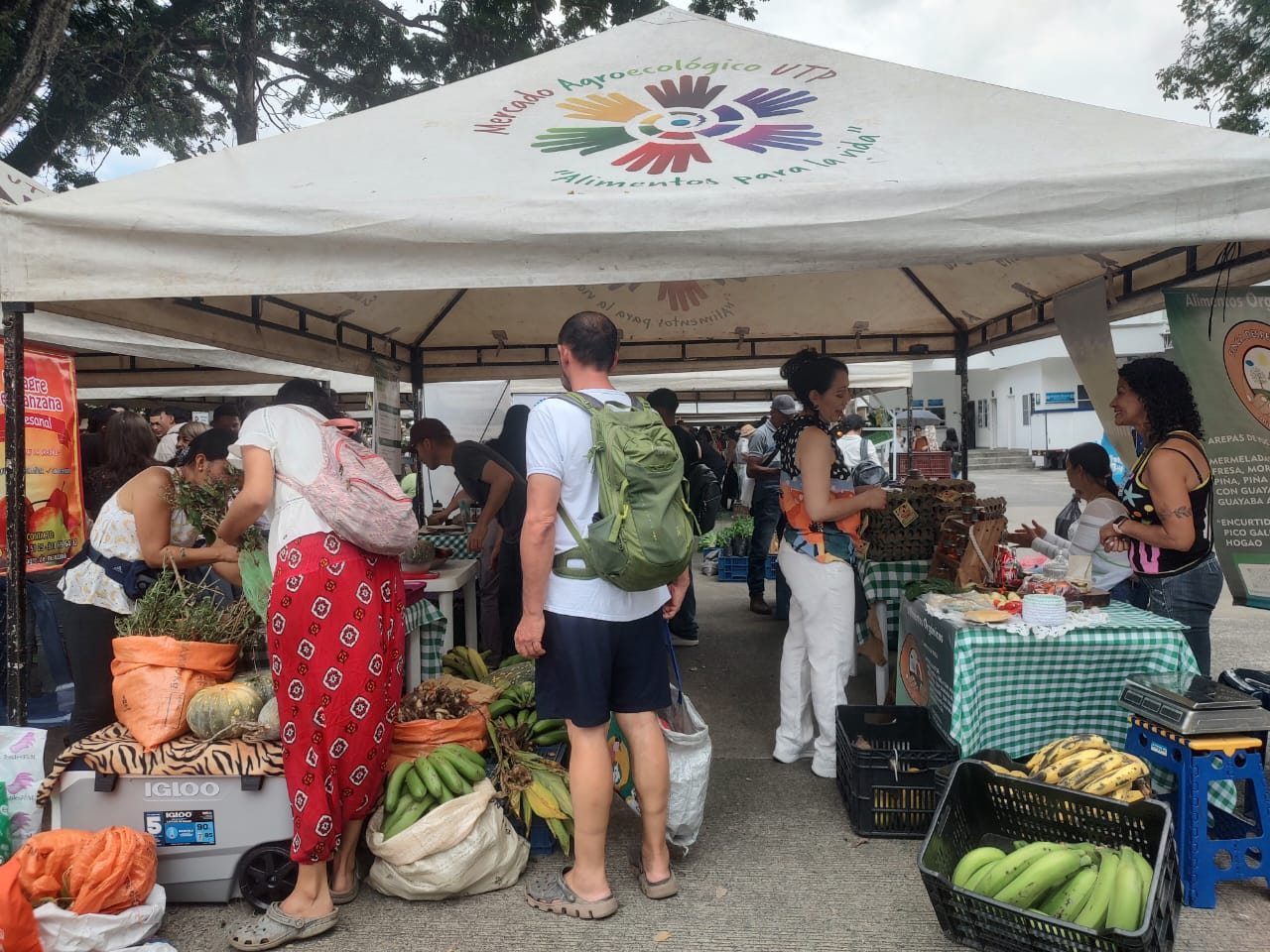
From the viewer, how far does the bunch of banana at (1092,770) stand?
2.59m

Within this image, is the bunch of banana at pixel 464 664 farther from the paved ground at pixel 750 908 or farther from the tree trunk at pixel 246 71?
the tree trunk at pixel 246 71

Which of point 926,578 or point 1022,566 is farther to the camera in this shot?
point 926,578

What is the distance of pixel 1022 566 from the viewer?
3.92 metres

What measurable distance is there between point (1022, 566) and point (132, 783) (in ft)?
12.7

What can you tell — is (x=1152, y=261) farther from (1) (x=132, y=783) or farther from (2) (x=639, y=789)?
(1) (x=132, y=783)

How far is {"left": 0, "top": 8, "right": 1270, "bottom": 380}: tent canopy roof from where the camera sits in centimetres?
276

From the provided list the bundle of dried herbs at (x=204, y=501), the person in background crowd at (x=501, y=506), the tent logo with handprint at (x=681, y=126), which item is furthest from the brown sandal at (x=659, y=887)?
the tent logo with handprint at (x=681, y=126)

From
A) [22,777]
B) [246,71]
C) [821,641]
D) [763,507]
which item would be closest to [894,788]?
[821,641]

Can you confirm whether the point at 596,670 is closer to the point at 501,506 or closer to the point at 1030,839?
the point at 1030,839

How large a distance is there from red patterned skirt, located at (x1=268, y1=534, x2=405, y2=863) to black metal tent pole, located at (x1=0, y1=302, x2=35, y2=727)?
45.4 inches

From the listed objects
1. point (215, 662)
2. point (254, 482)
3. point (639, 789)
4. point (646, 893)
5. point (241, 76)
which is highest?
point (241, 76)

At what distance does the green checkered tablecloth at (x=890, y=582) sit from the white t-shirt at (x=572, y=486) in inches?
92.2

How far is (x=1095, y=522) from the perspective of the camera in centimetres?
434

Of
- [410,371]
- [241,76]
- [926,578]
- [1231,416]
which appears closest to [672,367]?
[410,371]
